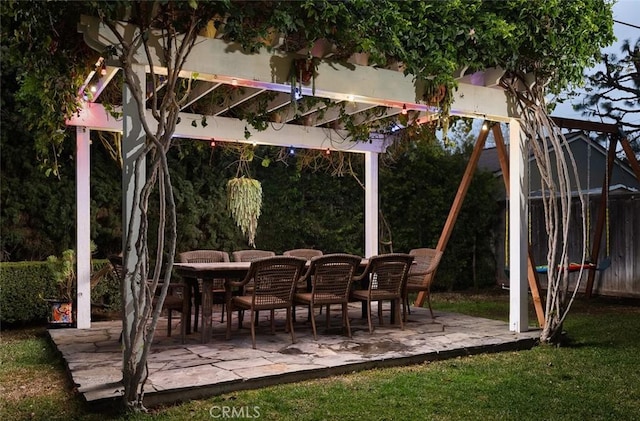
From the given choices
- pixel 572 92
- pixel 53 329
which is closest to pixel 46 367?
pixel 53 329

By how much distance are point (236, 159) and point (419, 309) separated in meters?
3.80

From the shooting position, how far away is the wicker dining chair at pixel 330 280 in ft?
16.8

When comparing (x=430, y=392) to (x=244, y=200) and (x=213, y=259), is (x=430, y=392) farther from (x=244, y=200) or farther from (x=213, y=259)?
(x=244, y=200)

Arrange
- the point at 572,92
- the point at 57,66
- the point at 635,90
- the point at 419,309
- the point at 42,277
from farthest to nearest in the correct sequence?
1. the point at 635,90
2. the point at 419,309
3. the point at 42,277
4. the point at 572,92
5. the point at 57,66

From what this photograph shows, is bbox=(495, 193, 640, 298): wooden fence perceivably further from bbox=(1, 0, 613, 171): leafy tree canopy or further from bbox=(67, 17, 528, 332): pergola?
bbox=(1, 0, 613, 171): leafy tree canopy

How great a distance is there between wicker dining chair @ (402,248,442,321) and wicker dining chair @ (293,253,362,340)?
107cm

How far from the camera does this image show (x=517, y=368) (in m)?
4.53

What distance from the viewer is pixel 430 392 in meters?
3.85

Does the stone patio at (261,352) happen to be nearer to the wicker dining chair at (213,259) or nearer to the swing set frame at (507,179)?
the wicker dining chair at (213,259)

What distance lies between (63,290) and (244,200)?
2.56 meters

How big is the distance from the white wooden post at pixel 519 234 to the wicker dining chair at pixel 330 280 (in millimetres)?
1694

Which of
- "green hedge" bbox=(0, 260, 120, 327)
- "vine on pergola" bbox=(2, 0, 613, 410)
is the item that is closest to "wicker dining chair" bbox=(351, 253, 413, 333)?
"vine on pergola" bbox=(2, 0, 613, 410)

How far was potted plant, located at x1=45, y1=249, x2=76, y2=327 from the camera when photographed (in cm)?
606

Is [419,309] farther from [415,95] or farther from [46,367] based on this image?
[46,367]
